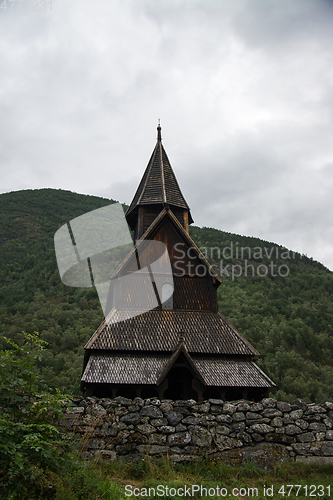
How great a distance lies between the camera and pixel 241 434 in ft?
21.7

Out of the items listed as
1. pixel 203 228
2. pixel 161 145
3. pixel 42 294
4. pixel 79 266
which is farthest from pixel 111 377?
pixel 203 228

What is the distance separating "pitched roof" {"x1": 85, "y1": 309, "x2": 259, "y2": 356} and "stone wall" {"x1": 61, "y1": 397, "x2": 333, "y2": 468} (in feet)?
14.1

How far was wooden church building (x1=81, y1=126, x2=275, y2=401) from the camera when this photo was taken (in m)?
10.5

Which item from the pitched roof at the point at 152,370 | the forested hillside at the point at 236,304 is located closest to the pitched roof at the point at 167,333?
the pitched roof at the point at 152,370

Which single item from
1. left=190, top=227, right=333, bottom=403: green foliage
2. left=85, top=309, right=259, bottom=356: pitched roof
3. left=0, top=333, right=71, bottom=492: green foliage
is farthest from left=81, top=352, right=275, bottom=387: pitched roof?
left=190, top=227, right=333, bottom=403: green foliage

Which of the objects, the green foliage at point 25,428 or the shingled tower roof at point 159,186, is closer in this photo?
the green foliage at point 25,428

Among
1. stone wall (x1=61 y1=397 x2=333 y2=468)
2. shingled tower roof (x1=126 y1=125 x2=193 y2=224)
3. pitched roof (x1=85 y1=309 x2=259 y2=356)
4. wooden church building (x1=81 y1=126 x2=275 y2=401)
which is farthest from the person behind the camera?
shingled tower roof (x1=126 y1=125 x2=193 y2=224)

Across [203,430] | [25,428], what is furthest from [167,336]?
[25,428]

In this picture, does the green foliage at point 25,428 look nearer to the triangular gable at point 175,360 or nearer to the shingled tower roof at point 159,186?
the triangular gable at point 175,360

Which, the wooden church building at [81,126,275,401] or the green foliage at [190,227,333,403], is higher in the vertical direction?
the green foliage at [190,227,333,403]

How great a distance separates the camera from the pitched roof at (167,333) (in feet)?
36.7

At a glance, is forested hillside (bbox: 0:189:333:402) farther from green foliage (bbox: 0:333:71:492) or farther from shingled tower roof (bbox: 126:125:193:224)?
green foliage (bbox: 0:333:71:492)

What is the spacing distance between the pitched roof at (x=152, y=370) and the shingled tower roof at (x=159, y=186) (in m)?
6.71

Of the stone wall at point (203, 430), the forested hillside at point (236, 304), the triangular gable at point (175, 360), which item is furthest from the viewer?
the forested hillside at point (236, 304)
